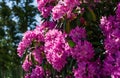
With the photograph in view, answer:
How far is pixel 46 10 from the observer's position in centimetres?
361

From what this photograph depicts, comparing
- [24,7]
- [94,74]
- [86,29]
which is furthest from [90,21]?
[24,7]

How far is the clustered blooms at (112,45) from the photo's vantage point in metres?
2.65

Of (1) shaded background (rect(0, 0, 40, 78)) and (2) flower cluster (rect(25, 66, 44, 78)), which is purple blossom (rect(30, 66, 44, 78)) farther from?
(1) shaded background (rect(0, 0, 40, 78))

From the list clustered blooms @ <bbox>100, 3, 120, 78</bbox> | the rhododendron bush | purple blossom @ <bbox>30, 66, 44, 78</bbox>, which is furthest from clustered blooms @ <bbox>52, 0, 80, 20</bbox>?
purple blossom @ <bbox>30, 66, 44, 78</bbox>

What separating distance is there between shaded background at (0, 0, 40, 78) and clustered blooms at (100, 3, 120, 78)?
34.0ft

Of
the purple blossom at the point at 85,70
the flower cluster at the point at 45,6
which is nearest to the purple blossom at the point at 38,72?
the flower cluster at the point at 45,6

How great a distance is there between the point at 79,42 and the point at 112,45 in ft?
0.83

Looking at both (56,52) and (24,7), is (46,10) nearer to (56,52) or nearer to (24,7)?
(56,52)

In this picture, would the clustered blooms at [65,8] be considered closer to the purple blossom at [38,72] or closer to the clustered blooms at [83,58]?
the clustered blooms at [83,58]

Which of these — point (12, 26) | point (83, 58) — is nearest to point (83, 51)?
point (83, 58)

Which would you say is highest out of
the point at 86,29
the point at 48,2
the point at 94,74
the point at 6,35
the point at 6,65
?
the point at 48,2

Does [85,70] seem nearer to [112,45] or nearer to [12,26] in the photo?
[112,45]

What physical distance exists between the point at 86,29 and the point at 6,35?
438 inches

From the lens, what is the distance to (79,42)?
2875 mm
